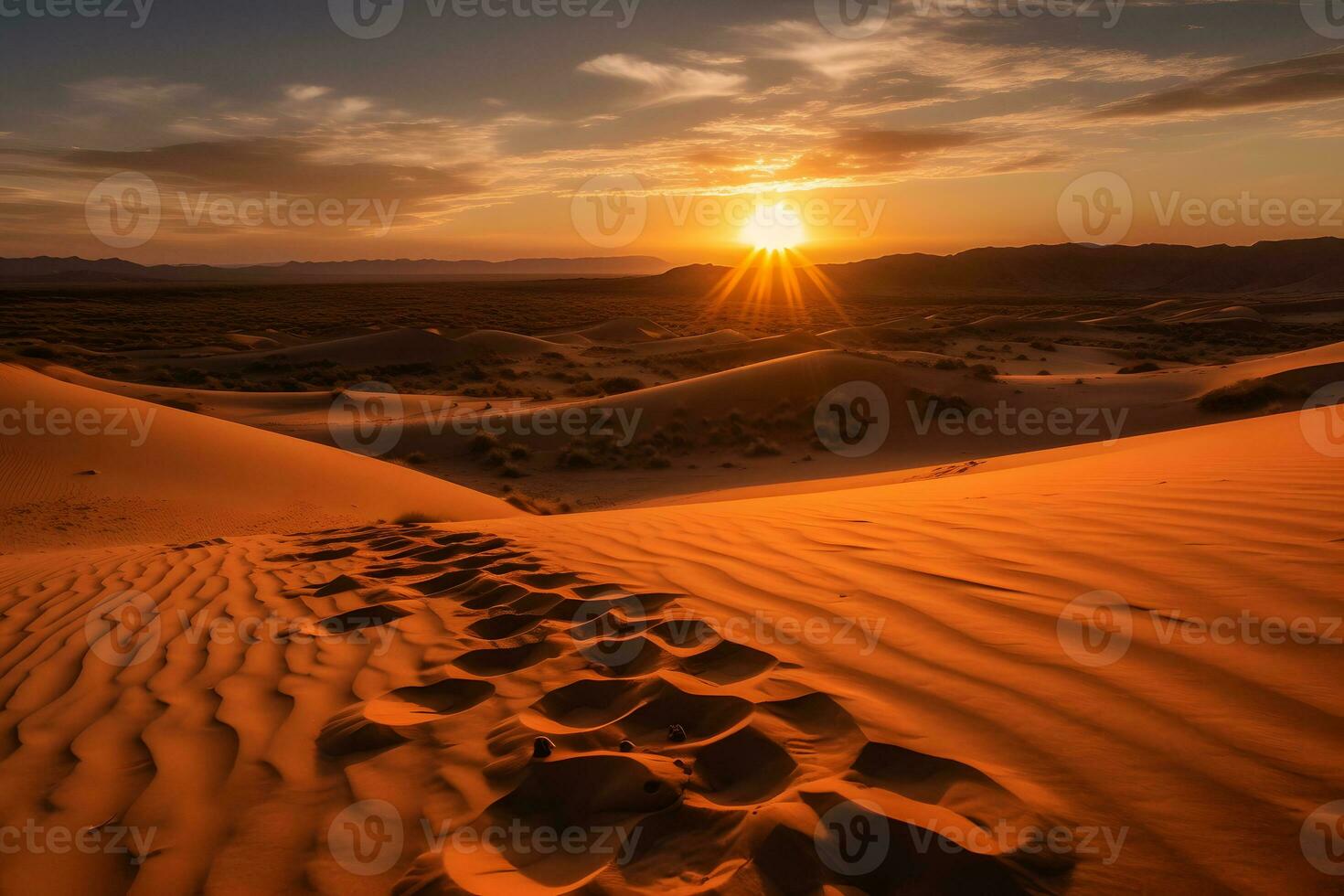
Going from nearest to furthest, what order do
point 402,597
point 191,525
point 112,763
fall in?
point 112,763 → point 402,597 → point 191,525

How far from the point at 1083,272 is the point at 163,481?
368 ft

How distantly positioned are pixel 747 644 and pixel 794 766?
0.92m

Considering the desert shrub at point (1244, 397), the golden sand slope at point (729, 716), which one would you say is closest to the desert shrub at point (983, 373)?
the desert shrub at point (1244, 397)

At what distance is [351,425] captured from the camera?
18422 mm

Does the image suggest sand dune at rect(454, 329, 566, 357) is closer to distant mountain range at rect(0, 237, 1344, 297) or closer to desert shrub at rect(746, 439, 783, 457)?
desert shrub at rect(746, 439, 783, 457)

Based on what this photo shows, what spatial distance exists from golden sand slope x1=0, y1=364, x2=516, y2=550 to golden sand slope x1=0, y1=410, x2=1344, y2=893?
3495 mm

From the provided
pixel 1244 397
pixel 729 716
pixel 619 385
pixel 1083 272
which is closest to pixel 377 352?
pixel 619 385

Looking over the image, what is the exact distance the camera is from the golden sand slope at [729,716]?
1.88 meters

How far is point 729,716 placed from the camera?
102 inches

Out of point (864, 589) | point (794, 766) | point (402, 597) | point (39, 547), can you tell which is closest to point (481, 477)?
point (39, 547)

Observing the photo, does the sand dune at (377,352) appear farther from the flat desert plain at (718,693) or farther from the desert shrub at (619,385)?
the flat desert plain at (718,693)

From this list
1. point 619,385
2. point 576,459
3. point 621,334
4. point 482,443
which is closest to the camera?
point 576,459

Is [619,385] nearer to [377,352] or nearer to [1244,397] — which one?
[377,352]

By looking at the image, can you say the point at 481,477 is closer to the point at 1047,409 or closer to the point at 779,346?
the point at 1047,409
